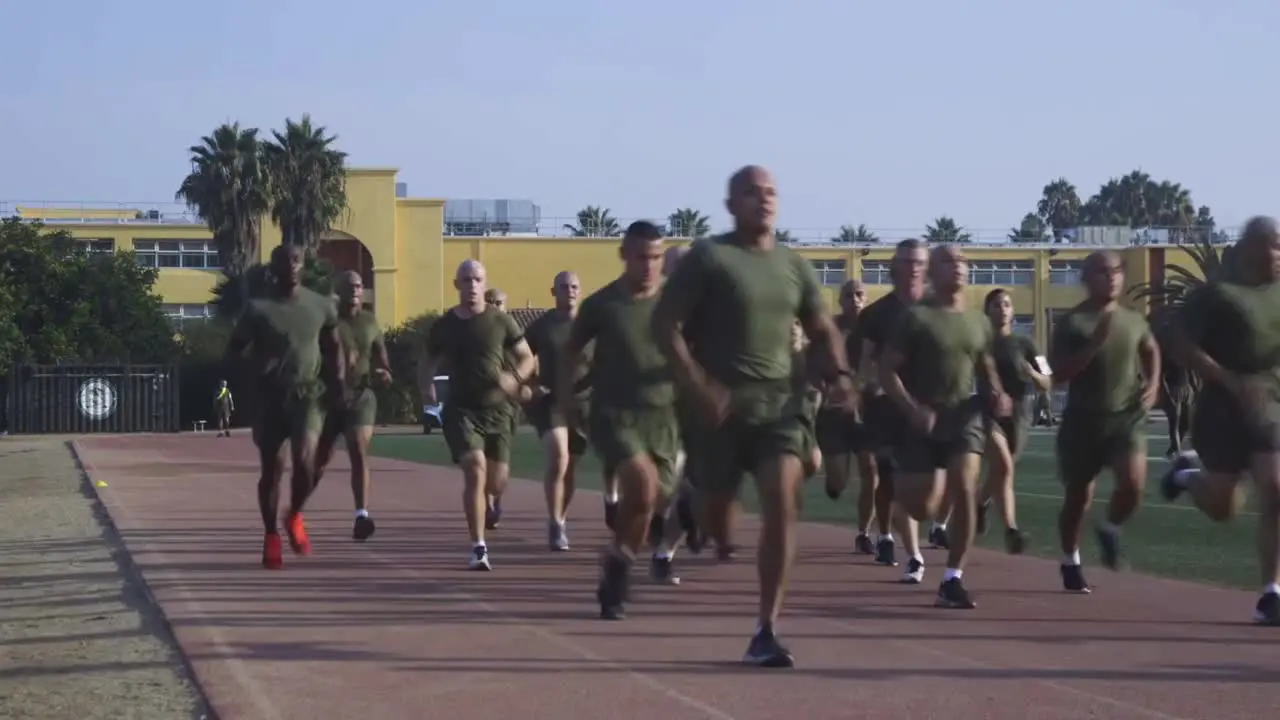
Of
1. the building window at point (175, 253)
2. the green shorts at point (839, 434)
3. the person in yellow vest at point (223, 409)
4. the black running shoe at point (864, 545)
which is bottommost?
the person in yellow vest at point (223, 409)

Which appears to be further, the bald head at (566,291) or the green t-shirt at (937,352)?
the bald head at (566,291)

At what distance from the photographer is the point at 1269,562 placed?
9203 mm

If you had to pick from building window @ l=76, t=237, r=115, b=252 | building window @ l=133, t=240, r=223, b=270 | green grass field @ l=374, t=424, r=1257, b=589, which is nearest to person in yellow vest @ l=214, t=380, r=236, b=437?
building window @ l=133, t=240, r=223, b=270

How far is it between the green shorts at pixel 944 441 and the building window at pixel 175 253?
70502mm

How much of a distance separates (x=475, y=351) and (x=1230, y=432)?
485 cm

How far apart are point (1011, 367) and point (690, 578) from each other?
7.76ft

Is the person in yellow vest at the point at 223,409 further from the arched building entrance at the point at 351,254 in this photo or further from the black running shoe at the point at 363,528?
the black running shoe at the point at 363,528

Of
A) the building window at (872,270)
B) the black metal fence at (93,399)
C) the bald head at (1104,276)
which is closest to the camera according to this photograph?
the bald head at (1104,276)

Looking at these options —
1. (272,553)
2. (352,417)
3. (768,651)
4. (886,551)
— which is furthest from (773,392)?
(352,417)

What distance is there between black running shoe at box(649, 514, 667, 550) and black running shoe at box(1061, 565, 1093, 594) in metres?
2.27

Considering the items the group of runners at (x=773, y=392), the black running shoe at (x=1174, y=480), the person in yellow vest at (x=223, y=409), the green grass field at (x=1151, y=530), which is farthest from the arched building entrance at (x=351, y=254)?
the black running shoe at (x=1174, y=480)

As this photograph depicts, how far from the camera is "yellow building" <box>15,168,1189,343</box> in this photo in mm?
74688

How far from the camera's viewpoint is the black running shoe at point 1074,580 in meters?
10.8

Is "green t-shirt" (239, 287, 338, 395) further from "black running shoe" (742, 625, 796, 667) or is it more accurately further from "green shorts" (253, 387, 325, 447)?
"black running shoe" (742, 625, 796, 667)
